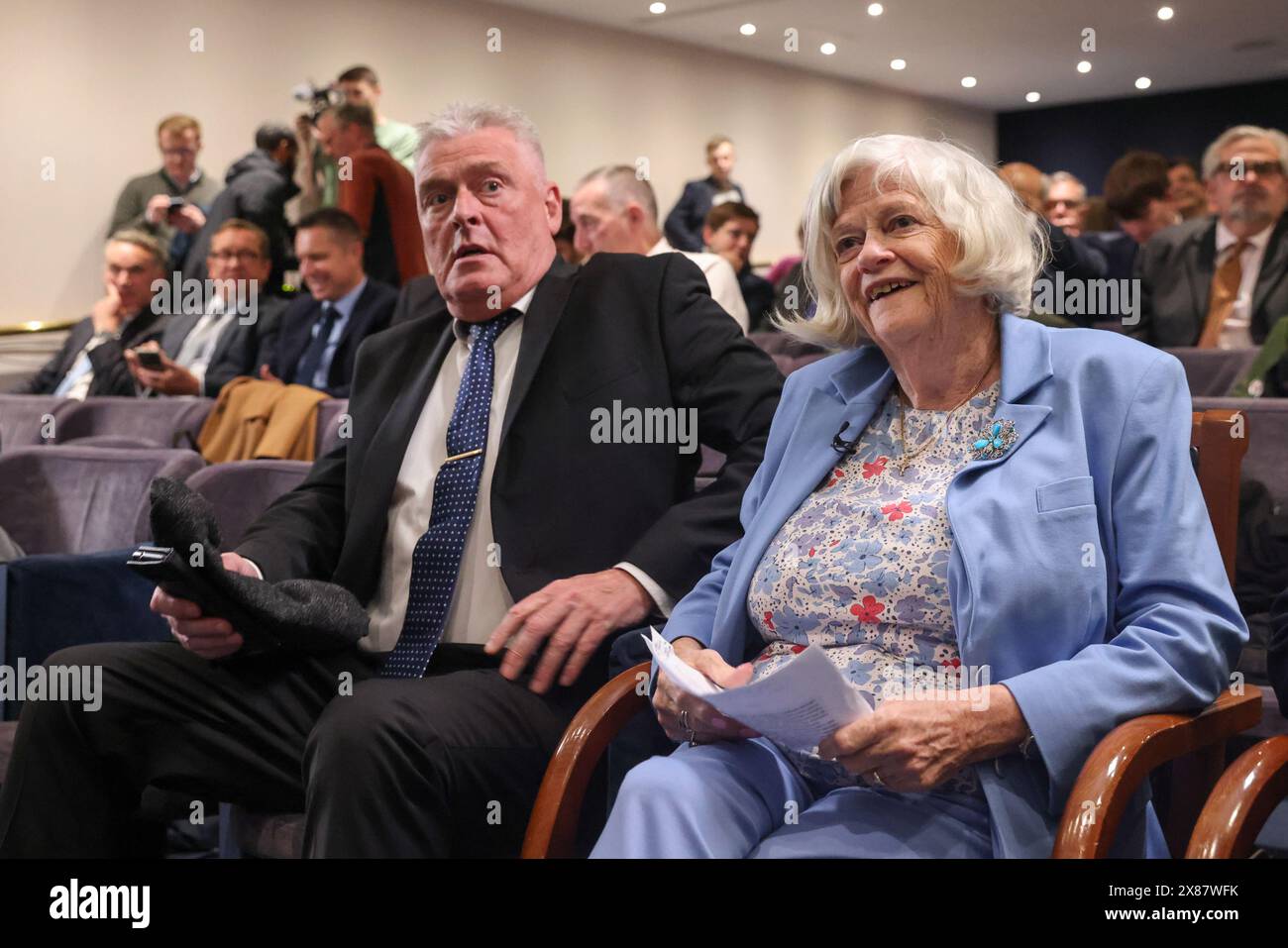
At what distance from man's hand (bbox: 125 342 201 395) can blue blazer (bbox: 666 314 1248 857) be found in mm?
4141

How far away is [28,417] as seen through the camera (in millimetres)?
4566

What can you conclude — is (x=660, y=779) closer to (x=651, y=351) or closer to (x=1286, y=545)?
(x=651, y=351)

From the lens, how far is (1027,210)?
1692 mm

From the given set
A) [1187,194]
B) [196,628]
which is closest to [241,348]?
[196,628]

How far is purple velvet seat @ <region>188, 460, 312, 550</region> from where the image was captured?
8.43 ft

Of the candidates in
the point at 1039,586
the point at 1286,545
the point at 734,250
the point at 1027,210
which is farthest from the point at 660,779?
the point at 734,250

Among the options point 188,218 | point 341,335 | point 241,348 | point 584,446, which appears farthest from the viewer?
point 188,218

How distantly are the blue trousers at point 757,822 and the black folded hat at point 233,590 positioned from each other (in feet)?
1.84

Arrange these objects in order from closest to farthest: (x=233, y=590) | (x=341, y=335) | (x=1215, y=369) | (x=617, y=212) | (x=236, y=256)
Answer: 1. (x=233, y=590)
2. (x=1215, y=369)
3. (x=617, y=212)
4. (x=341, y=335)
5. (x=236, y=256)

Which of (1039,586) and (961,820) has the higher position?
(1039,586)

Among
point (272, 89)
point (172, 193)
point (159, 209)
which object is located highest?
point (272, 89)

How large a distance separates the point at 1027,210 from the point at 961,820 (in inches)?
29.4

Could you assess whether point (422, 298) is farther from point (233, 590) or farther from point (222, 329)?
point (222, 329)

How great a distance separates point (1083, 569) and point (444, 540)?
0.91 meters
